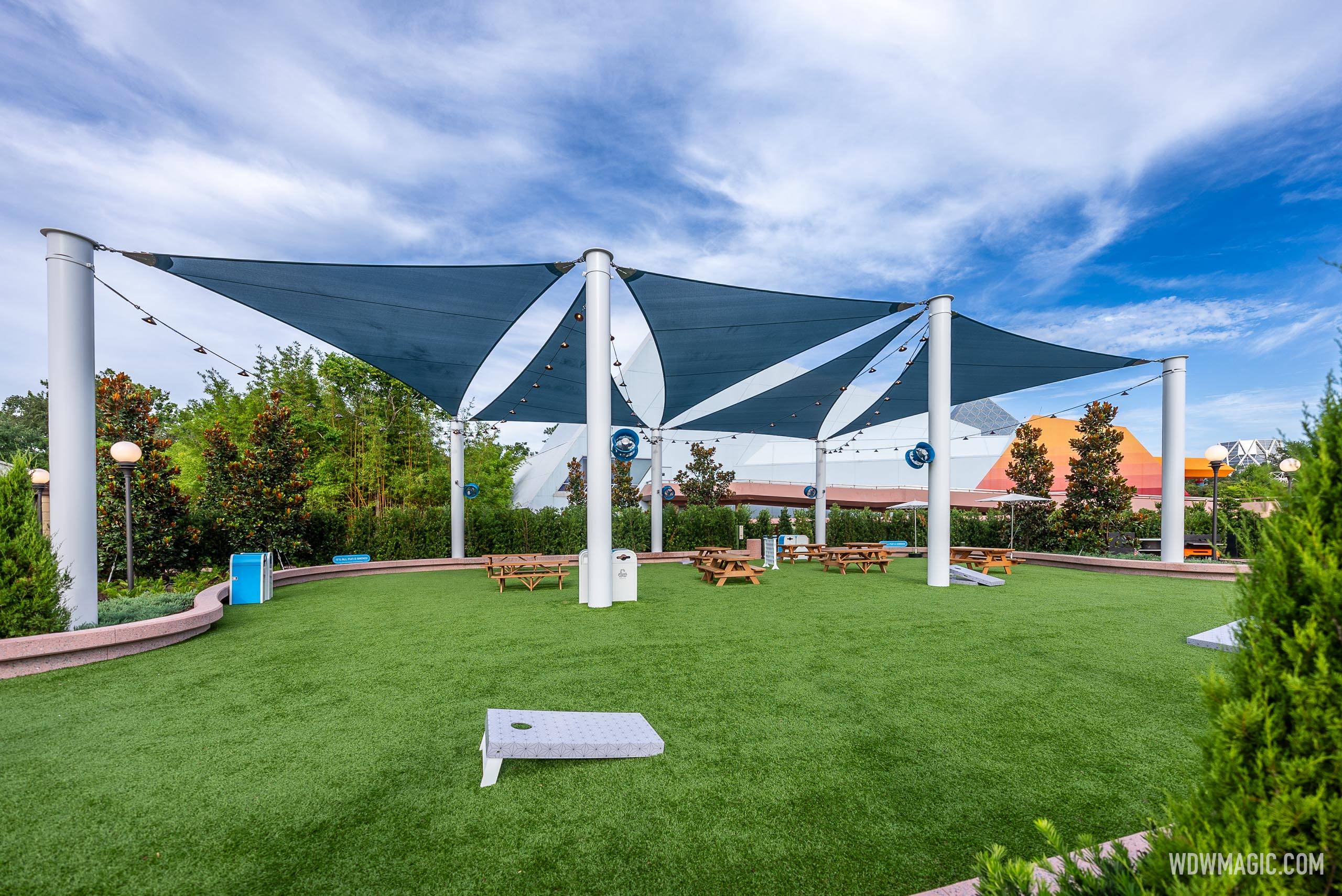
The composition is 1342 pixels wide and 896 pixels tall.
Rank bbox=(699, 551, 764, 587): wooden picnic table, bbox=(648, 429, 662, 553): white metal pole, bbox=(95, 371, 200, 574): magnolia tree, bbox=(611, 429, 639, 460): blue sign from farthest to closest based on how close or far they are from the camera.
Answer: bbox=(648, 429, 662, 553): white metal pole, bbox=(699, 551, 764, 587): wooden picnic table, bbox=(611, 429, 639, 460): blue sign, bbox=(95, 371, 200, 574): magnolia tree

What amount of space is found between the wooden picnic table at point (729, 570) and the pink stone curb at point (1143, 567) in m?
7.24

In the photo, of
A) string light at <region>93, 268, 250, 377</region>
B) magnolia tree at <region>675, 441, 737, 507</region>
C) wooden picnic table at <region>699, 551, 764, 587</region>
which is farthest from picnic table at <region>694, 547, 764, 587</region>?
magnolia tree at <region>675, 441, 737, 507</region>

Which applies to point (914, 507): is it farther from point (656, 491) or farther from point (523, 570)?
point (523, 570)

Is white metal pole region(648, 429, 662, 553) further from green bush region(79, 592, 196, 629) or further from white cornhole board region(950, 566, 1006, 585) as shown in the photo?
green bush region(79, 592, 196, 629)

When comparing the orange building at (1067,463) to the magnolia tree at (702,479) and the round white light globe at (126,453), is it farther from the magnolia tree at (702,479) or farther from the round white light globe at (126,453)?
the round white light globe at (126,453)

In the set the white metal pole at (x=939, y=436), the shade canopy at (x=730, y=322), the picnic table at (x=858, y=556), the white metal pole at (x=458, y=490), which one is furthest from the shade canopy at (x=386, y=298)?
the picnic table at (x=858, y=556)

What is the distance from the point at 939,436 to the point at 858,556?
3205mm

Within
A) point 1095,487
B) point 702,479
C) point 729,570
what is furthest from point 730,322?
point 702,479

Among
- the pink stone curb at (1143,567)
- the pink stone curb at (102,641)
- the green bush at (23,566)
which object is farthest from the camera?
the pink stone curb at (1143,567)

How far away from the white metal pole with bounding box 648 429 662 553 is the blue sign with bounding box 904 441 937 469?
6.62 m

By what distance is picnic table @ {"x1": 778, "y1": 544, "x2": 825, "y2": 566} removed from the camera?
495 inches

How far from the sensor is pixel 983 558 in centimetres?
1207

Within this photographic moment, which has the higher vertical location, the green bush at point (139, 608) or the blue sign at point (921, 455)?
the blue sign at point (921, 455)

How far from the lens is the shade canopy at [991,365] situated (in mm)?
10016
